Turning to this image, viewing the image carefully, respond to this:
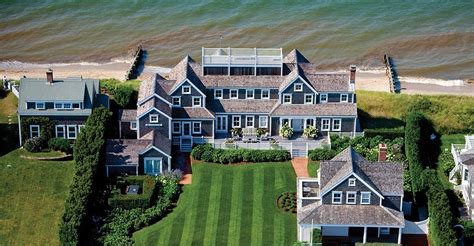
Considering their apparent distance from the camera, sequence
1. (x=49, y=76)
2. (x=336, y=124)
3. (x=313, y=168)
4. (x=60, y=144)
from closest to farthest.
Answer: (x=313, y=168)
(x=60, y=144)
(x=49, y=76)
(x=336, y=124)

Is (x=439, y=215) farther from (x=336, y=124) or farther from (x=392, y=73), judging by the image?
(x=392, y=73)

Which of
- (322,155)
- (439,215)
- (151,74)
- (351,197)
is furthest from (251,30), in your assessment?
(439,215)

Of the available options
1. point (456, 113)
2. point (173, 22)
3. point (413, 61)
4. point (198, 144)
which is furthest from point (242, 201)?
point (173, 22)

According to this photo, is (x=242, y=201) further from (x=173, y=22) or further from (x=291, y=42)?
(x=173, y=22)

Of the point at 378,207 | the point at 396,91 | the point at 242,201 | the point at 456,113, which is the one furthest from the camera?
the point at 396,91

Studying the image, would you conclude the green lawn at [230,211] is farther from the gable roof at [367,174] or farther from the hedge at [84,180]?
the gable roof at [367,174]

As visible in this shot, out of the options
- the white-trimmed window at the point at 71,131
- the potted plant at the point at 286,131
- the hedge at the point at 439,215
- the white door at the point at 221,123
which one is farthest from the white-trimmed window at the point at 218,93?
the hedge at the point at 439,215
